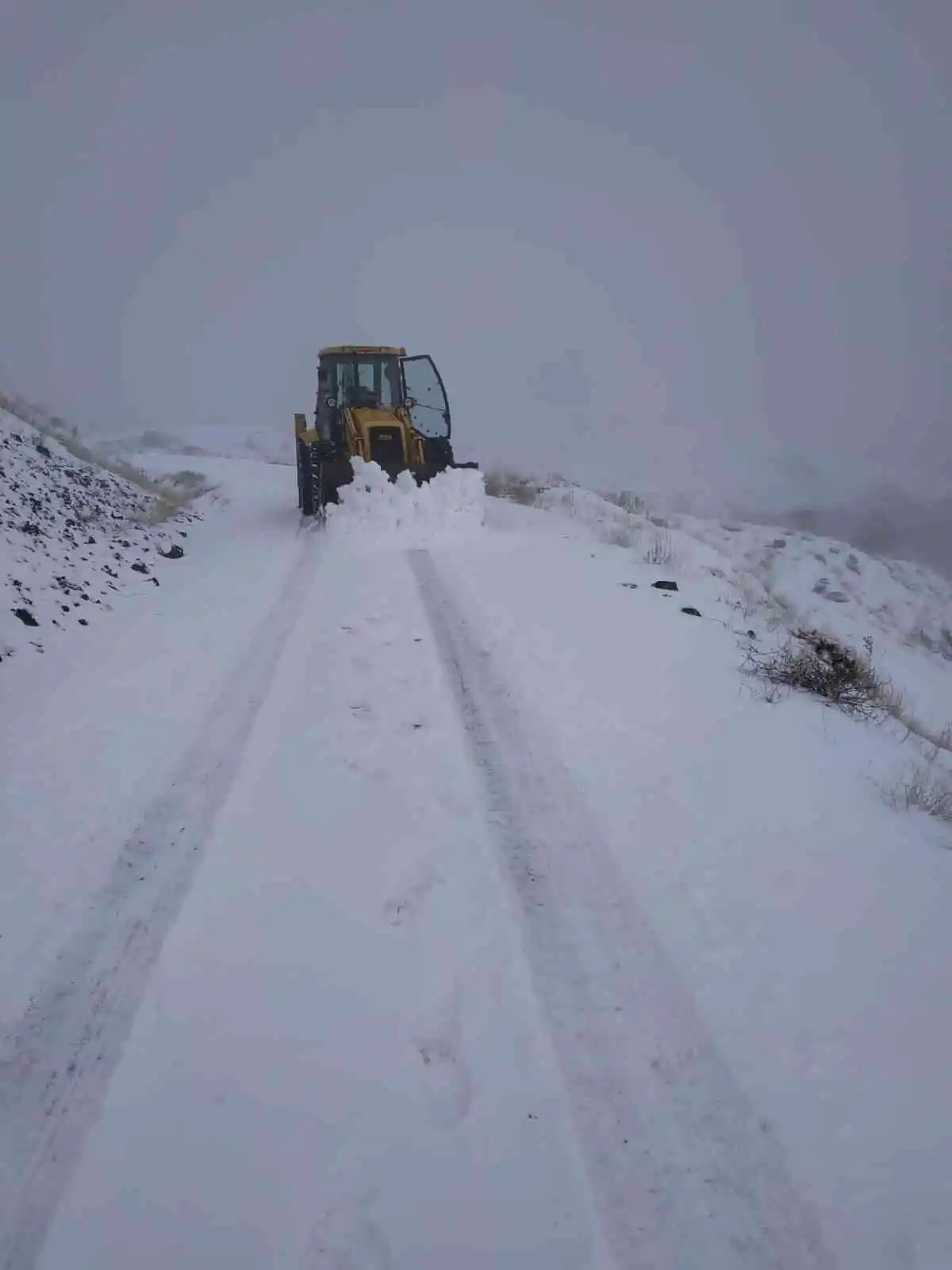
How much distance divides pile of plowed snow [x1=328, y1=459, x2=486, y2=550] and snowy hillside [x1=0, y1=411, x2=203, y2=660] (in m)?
2.55

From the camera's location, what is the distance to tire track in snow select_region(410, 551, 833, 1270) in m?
1.74

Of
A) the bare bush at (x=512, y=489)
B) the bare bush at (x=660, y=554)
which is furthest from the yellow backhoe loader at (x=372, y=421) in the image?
the bare bush at (x=660, y=554)

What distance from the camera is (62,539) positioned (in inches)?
314

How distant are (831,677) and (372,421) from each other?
8908 mm

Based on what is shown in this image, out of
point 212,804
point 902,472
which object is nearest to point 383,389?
point 212,804

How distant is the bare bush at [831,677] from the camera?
5027mm

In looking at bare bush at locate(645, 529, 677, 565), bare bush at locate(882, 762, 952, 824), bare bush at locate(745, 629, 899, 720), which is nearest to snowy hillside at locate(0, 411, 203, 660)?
bare bush at locate(745, 629, 899, 720)

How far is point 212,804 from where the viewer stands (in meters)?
3.52

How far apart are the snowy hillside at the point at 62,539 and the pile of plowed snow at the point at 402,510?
8.38 ft

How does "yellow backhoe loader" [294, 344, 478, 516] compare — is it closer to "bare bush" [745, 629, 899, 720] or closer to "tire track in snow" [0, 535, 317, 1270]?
"bare bush" [745, 629, 899, 720]

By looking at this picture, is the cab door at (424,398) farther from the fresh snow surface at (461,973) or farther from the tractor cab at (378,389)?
the fresh snow surface at (461,973)

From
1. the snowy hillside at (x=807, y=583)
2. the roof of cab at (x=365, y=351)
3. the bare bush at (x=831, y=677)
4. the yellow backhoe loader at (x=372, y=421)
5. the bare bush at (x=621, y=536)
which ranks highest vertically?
the roof of cab at (x=365, y=351)

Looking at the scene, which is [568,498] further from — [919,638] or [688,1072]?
[688,1072]

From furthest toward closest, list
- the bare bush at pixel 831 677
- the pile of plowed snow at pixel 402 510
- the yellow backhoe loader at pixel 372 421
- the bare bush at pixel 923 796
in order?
the yellow backhoe loader at pixel 372 421, the pile of plowed snow at pixel 402 510, the bare bush at pixel 831 677, the bare bush at pixel 923 796
